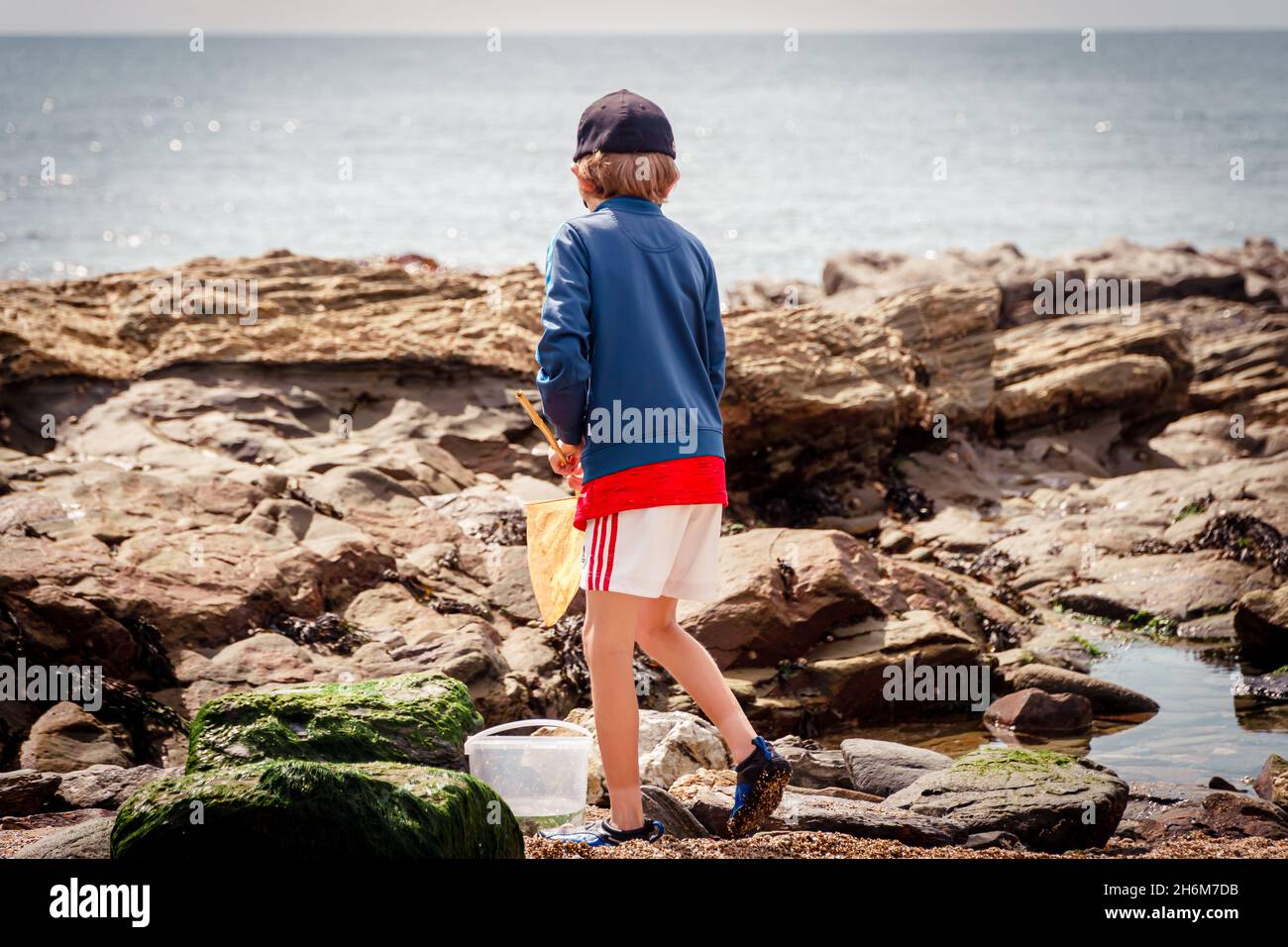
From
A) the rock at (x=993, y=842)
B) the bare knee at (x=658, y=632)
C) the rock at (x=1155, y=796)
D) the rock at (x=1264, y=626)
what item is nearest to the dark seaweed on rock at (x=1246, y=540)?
the rock at (x=1264, y=626)

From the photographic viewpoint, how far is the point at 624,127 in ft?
13.2

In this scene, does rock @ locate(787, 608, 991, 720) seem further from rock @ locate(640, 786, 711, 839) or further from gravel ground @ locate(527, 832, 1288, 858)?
gravel ground @ locate(527, 832, 1288, 858)

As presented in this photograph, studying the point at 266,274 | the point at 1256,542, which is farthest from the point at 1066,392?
the point at 266,274

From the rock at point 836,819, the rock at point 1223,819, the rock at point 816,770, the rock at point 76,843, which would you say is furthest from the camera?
the rock at point 816,770

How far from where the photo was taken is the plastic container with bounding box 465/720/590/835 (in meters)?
4.39

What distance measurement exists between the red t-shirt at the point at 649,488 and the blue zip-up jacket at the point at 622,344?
0.10 feet

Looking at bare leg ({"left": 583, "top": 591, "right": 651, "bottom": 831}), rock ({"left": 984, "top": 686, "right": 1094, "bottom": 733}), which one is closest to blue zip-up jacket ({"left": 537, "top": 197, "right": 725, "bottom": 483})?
bare leg ({"left": 583, "top": 591, "right": 651, "bottom": 831})

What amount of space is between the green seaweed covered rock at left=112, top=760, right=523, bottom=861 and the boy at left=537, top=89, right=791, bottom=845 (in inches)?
30.6

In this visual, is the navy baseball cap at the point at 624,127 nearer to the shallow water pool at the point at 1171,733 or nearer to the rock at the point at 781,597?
the rock at the point at 781,597

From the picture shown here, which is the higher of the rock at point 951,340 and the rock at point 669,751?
the rock at point 951,340

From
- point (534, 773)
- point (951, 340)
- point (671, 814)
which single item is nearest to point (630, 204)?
point (534, 773)

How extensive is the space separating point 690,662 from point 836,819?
2.86 ft

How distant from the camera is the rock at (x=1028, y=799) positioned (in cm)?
468
